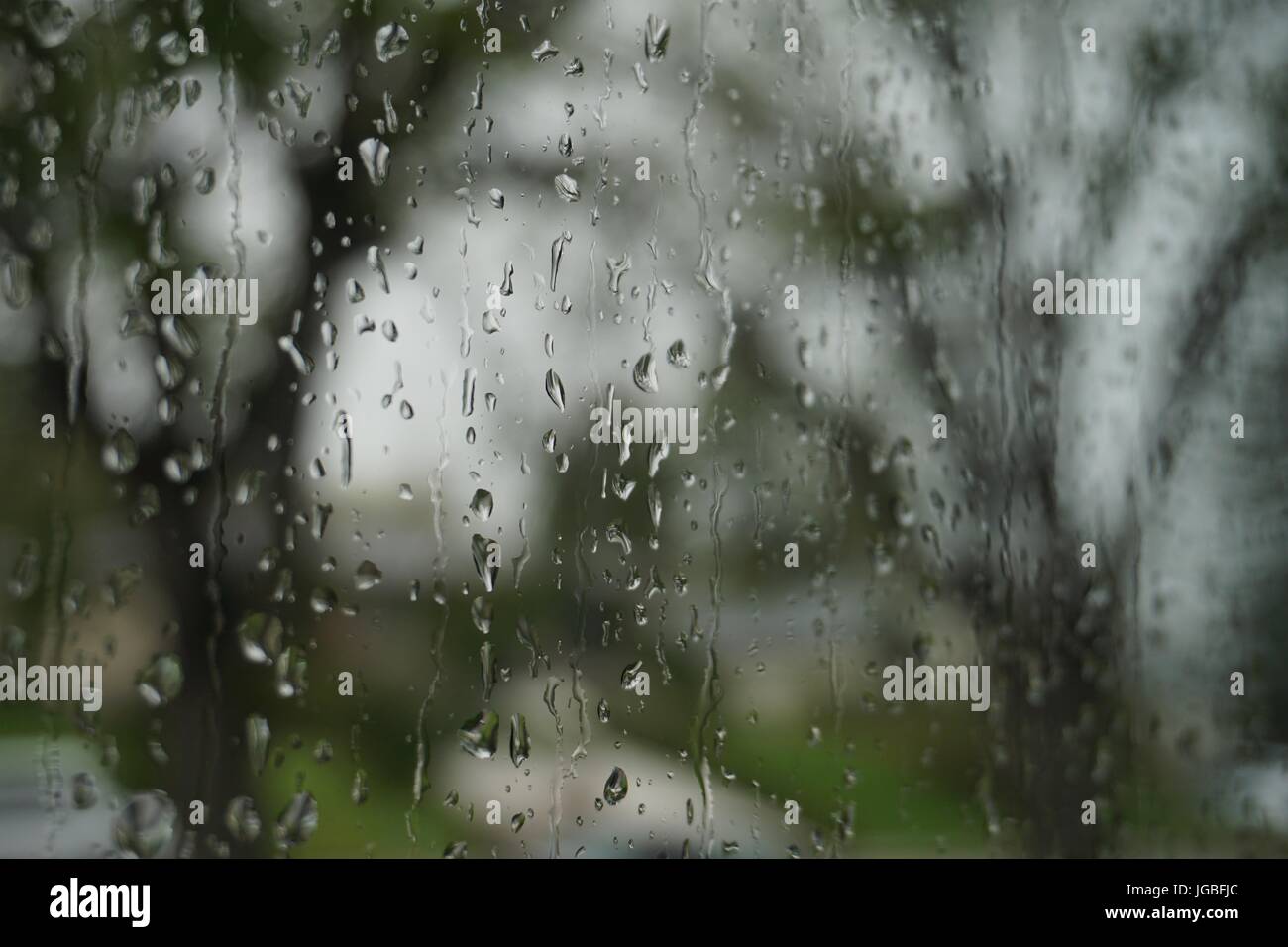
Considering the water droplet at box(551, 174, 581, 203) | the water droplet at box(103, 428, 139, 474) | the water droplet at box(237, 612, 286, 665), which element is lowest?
the water droplet at box(237, 612, 286, 665)

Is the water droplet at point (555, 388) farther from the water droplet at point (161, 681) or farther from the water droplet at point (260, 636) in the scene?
the water droplet at point (161, 681)

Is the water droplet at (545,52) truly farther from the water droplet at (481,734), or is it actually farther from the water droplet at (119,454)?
the water droplet at (481,734)

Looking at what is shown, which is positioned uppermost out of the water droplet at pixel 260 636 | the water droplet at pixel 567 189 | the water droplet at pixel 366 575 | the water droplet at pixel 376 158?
the water droplet at pixel 376 158

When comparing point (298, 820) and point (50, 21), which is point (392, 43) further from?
point (298, 820)

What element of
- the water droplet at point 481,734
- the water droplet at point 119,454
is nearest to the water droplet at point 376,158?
the water droplet at point 119,454

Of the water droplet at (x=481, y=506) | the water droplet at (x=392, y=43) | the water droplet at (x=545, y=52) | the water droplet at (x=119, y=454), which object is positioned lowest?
the water droplet at (x=481, y=506)

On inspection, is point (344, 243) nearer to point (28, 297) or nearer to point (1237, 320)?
point (28, 297)

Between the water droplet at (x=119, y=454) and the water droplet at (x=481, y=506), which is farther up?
the water droplet at (x=119, y=454)

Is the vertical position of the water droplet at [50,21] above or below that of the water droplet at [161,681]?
above

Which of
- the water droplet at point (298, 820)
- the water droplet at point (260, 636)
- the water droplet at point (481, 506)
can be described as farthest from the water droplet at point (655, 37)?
the water droplet at point (298, 820)

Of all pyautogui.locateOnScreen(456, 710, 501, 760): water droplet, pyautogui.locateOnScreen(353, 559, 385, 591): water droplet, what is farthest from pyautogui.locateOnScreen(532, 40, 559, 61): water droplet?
pyautogui.locateOnScreen(456, 710, 501, 760): water droplet

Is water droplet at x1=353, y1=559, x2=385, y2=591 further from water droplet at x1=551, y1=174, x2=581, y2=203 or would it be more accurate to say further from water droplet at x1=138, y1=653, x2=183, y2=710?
water droplet at x1=551, y1=174, x2=581, y2=203
